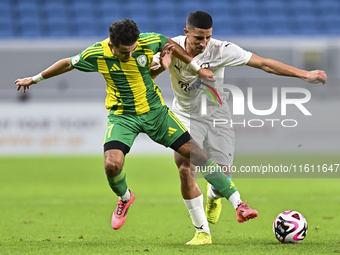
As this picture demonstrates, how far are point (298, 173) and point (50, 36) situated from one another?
346 inches

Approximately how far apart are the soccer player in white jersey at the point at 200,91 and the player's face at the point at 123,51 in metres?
0.42

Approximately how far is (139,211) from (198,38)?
3179 mm

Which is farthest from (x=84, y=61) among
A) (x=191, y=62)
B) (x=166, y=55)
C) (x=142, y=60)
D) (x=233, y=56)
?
(x=233, y=56)

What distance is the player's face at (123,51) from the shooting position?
14.8 feet

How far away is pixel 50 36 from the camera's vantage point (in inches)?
638

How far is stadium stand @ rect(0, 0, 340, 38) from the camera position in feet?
53.5

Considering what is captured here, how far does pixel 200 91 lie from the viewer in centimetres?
547

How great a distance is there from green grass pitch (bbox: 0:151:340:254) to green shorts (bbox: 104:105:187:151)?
101 centimetres

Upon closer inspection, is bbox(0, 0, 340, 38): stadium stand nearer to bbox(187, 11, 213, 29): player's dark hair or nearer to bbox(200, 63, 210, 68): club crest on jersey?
bbox(200, 63, 210, 68): club crest on jersey

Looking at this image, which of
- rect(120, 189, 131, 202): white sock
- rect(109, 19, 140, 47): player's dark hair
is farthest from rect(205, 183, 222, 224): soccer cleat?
rect(109, 19, 140, 47): player's dark hair

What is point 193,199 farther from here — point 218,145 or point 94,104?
point 94,104

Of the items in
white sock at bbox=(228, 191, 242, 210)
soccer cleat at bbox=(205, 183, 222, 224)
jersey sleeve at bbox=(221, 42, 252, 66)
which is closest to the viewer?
white sock at bbox=(228, 191, 242, 210)

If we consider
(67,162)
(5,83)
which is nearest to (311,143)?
(67,162)

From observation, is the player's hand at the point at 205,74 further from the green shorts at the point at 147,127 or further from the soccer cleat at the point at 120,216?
the soccer cleat at the point at 120,216
